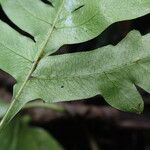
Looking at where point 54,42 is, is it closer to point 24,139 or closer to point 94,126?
point 24,139

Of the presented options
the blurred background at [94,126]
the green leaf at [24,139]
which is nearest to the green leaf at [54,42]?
the green leaf at [24,139]

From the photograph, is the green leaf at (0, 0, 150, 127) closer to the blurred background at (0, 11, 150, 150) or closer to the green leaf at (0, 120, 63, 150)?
the green leaf at (0, 120, 63, 150)

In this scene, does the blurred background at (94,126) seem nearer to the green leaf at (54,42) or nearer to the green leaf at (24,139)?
the green leaf at (24,139)

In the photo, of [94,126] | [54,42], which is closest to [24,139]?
[94,126]

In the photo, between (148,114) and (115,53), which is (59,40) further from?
(148,114)

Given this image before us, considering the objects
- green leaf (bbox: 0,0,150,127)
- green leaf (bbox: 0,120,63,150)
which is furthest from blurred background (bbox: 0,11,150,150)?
green leaf (bbox: 0,0,150,127)

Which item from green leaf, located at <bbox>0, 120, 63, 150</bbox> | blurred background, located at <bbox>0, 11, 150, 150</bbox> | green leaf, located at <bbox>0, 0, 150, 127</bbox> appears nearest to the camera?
green leaf, located at <bbox>0, 0, 150, 127</bbox>
